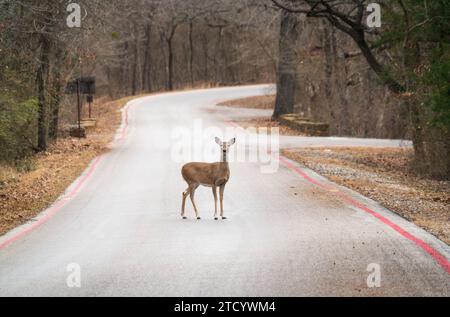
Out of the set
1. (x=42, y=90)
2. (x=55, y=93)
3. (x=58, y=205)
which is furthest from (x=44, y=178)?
(x=55, y=93)

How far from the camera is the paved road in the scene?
882cm

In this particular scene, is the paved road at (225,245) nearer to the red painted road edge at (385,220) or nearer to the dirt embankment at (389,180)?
the red painted road edge at (385,220)

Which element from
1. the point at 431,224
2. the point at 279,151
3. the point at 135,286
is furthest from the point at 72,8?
the point at 135,286

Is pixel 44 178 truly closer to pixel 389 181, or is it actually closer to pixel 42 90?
pixel 42 90

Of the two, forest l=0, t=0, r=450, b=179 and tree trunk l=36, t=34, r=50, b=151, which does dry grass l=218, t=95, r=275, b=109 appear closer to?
forest l=0, t=0, r=450, b=179

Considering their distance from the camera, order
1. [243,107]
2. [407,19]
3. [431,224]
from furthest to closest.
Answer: [243,107] < [407,19] < [431,224]

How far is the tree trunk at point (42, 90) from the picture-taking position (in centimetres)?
2488

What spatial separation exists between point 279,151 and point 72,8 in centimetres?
867

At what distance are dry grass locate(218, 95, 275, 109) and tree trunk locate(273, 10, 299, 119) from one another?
44.5 feet

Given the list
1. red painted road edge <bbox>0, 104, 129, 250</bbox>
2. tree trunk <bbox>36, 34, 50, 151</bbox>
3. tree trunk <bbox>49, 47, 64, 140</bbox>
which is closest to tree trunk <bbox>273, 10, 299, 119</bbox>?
tree trunk <bbox>49, 47, 64, 140</bbox>

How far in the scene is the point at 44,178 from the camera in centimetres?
Answer: 2011

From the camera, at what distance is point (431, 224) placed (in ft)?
41.7

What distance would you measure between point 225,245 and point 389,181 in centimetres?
942

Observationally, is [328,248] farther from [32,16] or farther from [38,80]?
[38,80]
